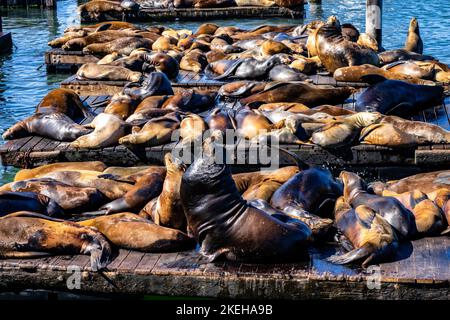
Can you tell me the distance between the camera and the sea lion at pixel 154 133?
7.47 metres

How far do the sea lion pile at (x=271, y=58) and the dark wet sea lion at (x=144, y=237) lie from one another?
3996 millimetres

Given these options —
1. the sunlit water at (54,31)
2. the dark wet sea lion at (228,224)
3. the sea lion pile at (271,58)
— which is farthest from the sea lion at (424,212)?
the sunlit water at (54,31)

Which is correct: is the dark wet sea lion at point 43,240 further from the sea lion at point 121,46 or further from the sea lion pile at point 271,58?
the sea lion at point 121,46

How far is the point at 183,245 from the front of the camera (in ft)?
17.7

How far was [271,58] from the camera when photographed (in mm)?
9977

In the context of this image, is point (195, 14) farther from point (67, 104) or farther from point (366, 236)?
point (366, 236)

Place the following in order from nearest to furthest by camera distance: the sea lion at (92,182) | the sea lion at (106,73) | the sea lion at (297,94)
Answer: the sea lion at (92,182), the sea lion at (297,94), the sea lion at (106,73)

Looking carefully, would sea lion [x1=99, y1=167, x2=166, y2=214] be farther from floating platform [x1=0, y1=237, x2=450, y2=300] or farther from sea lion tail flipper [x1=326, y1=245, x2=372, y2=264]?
sea lion tail flipper [x1=326, y1=245, x2=372, y2=264]

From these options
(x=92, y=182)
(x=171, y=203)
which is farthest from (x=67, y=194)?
(x=171, y=203)

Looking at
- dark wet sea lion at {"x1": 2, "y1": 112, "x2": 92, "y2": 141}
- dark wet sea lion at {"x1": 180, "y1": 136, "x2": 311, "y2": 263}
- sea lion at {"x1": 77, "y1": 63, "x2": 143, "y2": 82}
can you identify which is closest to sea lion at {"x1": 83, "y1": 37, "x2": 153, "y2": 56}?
sea lion at {"x1": 77, "y1": 63, "x2": 143, "y2": 82}

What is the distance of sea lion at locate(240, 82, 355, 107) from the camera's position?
332 inches

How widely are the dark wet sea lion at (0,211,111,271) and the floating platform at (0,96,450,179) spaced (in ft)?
7.29
